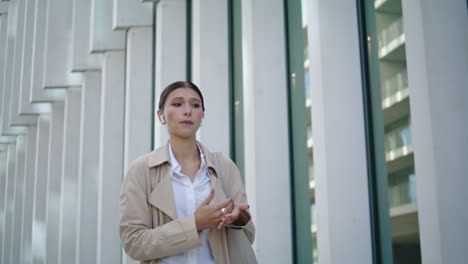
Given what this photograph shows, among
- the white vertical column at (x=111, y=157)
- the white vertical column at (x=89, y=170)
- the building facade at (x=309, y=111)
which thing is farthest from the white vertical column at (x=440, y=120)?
the white vertical column at (x=89, y=170)

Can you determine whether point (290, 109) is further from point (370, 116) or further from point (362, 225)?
point (362, 225)

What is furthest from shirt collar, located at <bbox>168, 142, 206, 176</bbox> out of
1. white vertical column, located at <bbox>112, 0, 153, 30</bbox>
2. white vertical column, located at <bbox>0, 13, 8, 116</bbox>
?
white vertical column, located at <bbox>0, 13, 8, 116</bbox>

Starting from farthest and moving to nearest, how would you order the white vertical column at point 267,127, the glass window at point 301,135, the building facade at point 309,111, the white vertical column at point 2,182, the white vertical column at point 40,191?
the white vertical column at point 2,182, the white vertical column at point 40,191, the white vertical column at point 267,127, the glass window at point 301,135, the building facade at point 309,111

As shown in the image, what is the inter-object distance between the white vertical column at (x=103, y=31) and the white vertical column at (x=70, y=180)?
3.64 metres

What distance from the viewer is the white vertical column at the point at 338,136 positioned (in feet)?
17.4

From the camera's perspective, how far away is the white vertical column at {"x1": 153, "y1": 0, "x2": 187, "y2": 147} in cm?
980

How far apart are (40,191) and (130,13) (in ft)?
28.9

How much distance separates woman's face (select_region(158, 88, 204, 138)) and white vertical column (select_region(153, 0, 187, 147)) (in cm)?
608

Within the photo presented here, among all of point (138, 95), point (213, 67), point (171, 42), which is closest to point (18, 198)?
point (138, 95)

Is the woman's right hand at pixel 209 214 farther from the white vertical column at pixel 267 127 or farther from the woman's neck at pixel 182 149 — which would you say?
the white vertical column at pixel 267 127

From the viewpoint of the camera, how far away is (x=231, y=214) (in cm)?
331

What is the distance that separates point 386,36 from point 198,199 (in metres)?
2.67

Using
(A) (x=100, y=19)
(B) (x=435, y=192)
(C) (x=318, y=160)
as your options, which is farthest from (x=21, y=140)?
(B) (x=435, y=192)

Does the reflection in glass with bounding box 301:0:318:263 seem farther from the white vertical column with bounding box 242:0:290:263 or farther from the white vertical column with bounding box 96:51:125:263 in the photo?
the white vertical column with bounding box 96:51:125:263
